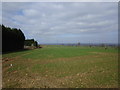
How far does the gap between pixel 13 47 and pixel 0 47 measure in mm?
5620

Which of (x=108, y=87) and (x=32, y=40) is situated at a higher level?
(x=32, y=40)

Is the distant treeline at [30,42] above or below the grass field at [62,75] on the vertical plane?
above

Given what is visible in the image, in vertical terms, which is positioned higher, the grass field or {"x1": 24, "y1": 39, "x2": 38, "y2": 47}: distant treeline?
{"x1": 24, "y1": 39, "x2": 38, "y2": 47}: distant treeline

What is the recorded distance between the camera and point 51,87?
13.1 ft

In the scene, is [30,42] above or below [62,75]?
above

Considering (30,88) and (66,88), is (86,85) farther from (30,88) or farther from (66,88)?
(30,88)

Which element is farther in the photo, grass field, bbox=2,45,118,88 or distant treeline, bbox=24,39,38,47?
distant treeline, bbox=24,39,38,47

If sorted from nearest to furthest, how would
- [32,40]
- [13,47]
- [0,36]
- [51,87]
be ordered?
1. [51,87]
2. [0,36]
3. [13,47]
4. [32,40]

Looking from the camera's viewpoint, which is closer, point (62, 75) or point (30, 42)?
point (62, 75)

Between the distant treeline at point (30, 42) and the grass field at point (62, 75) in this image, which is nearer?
the grass field at point (62, 75)

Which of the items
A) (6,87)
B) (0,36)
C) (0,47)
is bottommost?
(6,87)

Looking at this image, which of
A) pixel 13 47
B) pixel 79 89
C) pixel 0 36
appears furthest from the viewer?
pixel 13 47

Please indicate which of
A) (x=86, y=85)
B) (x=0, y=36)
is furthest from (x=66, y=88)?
(x=0, y=36)

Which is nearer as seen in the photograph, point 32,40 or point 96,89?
point 96,89
